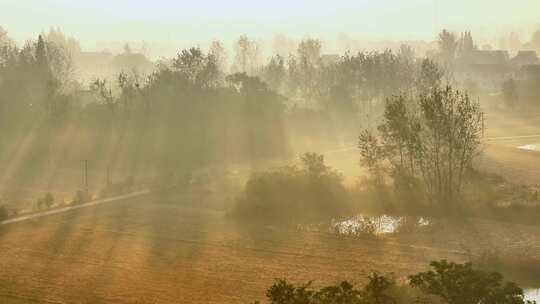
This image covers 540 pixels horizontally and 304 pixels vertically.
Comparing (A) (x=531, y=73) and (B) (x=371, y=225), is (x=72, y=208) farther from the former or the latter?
(A) (x=531, y=73)

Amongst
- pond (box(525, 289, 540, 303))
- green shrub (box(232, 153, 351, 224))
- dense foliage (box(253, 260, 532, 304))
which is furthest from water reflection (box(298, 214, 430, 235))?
dense foliage (box(253, 260, 532, 304))

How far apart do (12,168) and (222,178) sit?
2577 cm

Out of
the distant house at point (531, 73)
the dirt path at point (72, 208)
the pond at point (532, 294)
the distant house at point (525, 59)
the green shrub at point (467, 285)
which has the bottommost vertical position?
the pond at point (532, 294)

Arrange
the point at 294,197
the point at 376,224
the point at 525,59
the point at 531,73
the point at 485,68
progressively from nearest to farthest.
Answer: the point at 376,224, the point at 294,197, the point at 531,73, the point at 485,68, the point at 525,59

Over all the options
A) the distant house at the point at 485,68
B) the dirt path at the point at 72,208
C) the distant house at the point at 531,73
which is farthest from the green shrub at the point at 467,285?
the distant house at the point at 485,68

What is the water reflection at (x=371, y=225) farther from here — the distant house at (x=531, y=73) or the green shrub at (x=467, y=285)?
the distant house at (x=531, y=73)

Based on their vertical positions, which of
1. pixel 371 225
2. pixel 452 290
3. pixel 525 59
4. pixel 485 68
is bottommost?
pixel 371 225

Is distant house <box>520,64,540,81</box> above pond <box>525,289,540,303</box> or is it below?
above

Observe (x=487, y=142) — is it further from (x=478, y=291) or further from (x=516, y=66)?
(x=516, y=66)

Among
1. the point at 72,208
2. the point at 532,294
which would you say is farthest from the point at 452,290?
the point at 72,208

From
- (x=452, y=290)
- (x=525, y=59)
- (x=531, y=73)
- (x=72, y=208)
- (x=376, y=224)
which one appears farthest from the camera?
(x=525, y=59)

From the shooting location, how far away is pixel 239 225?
45.3 meters

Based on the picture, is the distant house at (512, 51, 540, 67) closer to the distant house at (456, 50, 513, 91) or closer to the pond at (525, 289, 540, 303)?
the distant house at (456, 50, 513, 91)

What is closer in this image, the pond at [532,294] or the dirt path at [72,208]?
the pond at [532,294]
